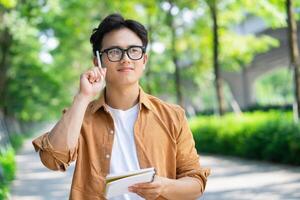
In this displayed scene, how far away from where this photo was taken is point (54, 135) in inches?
88.0

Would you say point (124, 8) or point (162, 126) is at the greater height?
point (124, 8)

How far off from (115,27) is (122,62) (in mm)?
165

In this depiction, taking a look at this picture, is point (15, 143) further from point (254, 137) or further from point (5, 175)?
point (5, 175)

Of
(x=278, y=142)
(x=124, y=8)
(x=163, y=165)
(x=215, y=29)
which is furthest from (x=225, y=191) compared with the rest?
(x=124, y=8)

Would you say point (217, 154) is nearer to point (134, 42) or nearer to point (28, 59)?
point (28, 59)

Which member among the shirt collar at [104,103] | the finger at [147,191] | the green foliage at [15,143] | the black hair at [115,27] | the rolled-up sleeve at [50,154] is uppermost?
the black hair at [115,27]

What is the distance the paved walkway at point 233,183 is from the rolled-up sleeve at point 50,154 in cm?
622

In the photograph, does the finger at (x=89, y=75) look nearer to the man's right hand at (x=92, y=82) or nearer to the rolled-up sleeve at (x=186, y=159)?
the man's right hand at (x=92, y=82)

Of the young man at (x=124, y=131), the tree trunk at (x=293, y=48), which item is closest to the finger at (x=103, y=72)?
the young man at (x=124, y=131)

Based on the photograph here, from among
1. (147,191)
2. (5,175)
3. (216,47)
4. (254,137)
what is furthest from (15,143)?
(147,191)

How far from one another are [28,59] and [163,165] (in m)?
24.3

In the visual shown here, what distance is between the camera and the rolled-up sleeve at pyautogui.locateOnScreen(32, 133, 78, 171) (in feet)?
7.36

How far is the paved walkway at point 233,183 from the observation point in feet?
30.1

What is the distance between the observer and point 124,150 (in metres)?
2.39
